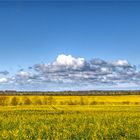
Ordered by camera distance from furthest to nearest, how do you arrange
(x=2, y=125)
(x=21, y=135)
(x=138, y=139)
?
(x=2, y=125) → (x=21, y=135) → (x=138, y=139)

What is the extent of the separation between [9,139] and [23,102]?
86.5 meters

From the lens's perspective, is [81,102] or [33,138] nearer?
[33,138]

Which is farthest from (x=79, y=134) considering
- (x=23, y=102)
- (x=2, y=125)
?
(x=23, y=102)

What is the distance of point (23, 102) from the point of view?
11450cm

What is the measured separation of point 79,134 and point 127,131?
405cm

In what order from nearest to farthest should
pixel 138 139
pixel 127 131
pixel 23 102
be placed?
pixel 138 139 → pixel 127 131 → pixel 23 102

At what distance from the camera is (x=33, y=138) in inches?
1177

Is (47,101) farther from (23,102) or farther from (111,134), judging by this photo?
→ (111,134)

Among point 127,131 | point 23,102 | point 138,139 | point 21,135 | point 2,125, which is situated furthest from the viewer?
point 23,102

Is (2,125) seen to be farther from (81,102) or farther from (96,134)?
(81,102)

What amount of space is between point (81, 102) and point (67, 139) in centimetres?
8924

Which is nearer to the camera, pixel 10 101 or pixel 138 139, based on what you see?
pixel 138 139

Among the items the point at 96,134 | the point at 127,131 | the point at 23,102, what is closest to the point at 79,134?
the point at 96,134

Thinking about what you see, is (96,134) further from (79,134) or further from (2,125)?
(2,125)
